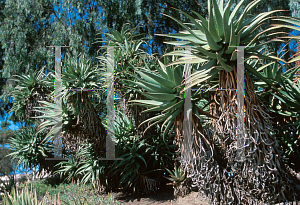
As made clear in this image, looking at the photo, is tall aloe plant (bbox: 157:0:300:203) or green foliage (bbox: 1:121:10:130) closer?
tall aloe plant (bbox: 157:0:300:203)

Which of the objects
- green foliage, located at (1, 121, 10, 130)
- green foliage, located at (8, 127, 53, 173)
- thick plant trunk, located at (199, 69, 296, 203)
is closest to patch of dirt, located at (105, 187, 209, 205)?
thick plant trunk, located at (199, 69, 296, 203)

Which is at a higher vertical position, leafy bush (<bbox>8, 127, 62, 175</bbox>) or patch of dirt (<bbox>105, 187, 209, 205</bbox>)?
leafy bush (<bbox>8, 127, 62, 175</bbox>)

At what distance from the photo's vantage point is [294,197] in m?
4.24

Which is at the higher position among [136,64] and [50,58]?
[50,58]

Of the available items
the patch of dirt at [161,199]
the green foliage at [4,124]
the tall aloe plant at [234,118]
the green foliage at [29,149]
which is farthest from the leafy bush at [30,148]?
the green foliage at [4,124]

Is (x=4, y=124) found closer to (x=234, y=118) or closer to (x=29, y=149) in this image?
(x=29, y=149)

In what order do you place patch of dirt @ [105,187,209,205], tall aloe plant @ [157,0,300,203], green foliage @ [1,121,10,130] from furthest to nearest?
green foliage @ [1,121,10,130]
patch of dirt @ [105,187,209,205]
tall aloe plant @ [157,0,300,203]

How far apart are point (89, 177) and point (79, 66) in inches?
141

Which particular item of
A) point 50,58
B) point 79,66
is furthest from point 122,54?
point 50,58

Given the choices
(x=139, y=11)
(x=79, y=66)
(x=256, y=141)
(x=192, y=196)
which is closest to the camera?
(x=256, y=141)

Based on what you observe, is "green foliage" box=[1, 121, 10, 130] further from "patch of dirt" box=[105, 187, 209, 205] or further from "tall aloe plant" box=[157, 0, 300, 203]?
"tall aloe plant" box=[157, 0, 300, 203]

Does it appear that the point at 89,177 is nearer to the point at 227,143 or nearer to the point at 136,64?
the point at 136,64

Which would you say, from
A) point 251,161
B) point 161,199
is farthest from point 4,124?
point 251,161

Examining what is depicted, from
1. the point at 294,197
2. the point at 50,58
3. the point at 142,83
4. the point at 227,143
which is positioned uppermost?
the point at 50,58
